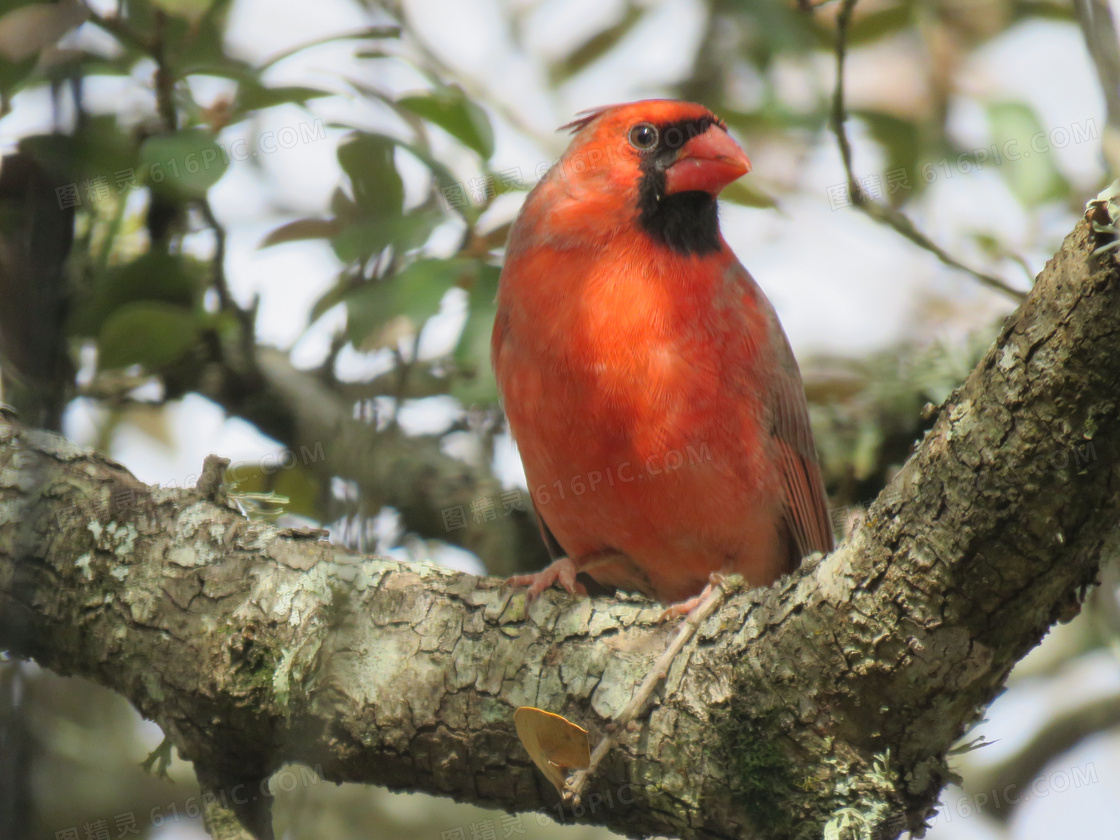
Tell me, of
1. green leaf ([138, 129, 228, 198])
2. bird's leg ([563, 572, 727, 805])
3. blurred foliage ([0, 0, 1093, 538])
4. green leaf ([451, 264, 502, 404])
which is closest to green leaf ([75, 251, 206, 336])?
blurred foliage ([0, 0, 1093, 538])

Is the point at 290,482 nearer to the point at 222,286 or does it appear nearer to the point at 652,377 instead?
the point at 222,286

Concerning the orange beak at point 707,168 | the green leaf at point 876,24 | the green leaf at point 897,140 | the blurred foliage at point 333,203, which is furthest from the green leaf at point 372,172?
the green leaf at point 876,24

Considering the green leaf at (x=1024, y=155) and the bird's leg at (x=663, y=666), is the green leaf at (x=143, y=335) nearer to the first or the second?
the bird's leg at (x=663, y=666)

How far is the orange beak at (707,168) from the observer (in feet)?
12.1

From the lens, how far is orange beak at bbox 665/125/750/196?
12.1 feet

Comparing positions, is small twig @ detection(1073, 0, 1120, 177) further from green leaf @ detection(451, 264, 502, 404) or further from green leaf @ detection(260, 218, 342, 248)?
green leaf @ detection(260, 218, 342, 248)

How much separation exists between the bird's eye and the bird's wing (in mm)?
756

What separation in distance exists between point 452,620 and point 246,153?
6.89 feet

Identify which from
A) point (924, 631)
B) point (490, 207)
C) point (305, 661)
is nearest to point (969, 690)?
point (924, 631)

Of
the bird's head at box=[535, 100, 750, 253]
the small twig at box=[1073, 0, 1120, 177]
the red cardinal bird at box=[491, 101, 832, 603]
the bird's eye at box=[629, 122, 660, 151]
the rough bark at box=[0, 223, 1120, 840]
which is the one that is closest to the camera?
the rough bark at box=[0, 223, 1120, 840]

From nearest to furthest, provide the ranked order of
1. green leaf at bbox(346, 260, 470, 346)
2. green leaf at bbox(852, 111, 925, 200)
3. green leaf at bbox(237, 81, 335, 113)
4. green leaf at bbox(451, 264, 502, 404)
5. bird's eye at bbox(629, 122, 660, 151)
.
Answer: green leaf at bbox(346, 260, 470, 346), green leaf at bbox(237, 81, 335, 113), green leaf at bbox(451, 264, 502, 404), bird's eye at bbox(629, 122, 660, 151), green leaf at bbox(852, 111, 925, 200)

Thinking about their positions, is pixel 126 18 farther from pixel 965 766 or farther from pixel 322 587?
pixel 965 766

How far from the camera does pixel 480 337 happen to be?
11.7 feet

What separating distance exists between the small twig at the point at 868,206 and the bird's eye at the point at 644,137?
61 centimetres
